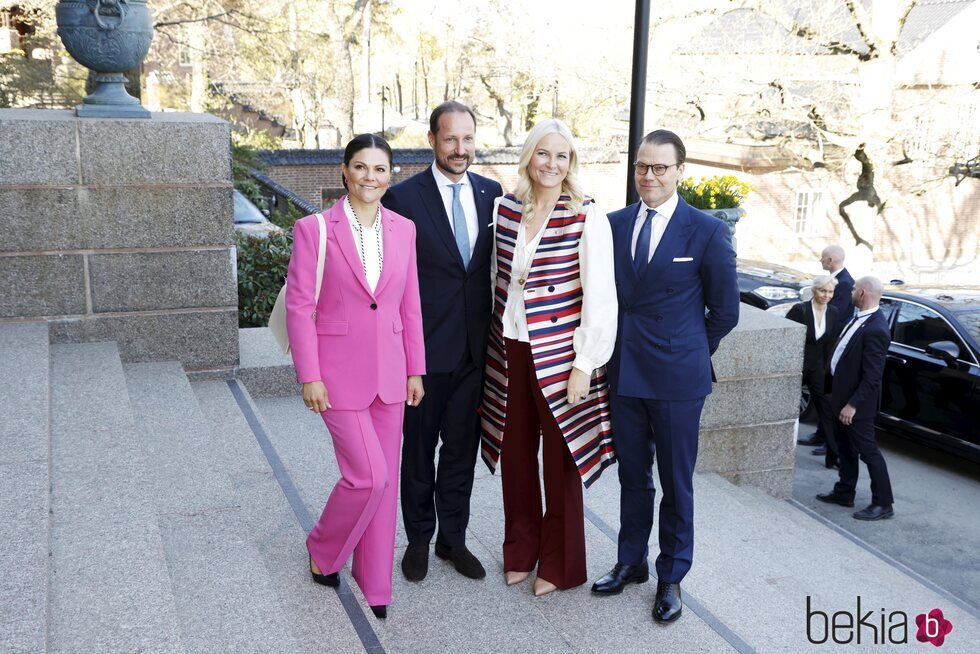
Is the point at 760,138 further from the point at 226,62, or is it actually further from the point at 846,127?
the point at 226,62

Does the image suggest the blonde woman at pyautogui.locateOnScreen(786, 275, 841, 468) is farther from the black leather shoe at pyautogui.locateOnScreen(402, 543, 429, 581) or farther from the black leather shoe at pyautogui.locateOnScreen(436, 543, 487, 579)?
the black leather shoe at pyautogui.locateOnScreen(402, 543, 429, 581)

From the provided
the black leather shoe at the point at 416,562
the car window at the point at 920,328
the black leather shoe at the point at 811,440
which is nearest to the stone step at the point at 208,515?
the black leather shoe at the point at 416,562

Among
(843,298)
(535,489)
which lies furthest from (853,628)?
(843,298)

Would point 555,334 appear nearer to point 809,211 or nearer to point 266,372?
point 266,372

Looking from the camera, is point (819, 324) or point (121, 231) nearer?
point (121, 231)

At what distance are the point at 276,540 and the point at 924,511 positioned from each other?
5669mm

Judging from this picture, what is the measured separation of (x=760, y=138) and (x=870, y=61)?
8.86 ft

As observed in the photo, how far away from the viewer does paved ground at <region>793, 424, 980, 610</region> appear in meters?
6.62

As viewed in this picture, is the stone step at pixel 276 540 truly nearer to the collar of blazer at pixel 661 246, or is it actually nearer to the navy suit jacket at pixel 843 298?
the collar of blazer at pixel 661 246

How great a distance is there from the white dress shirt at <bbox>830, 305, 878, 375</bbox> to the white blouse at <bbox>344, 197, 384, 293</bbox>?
4.98 meters

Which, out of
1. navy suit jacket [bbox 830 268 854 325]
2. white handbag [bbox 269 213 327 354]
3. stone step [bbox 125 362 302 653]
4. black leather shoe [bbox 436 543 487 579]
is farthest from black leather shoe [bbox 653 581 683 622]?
navy suit jacket [bbox 830 268 854 325]

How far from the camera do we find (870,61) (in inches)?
704

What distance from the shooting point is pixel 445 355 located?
4.01 m

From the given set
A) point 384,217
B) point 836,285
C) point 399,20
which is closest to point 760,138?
point 836,285
